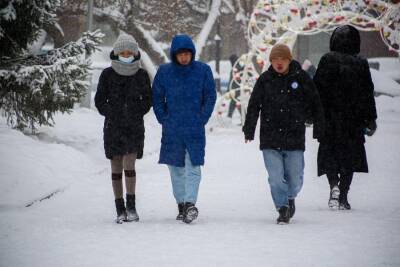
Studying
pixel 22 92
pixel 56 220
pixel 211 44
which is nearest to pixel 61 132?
pixel 22 92

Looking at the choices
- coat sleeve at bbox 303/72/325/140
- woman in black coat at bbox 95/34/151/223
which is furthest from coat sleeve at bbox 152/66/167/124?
coat sleeve at bbox 303/72/325/140

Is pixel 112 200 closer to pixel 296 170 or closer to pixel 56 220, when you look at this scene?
pixel 56 220

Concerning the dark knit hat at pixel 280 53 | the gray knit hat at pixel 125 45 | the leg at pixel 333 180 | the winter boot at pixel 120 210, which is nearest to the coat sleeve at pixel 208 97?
the dark knit hat at pixel 280 53

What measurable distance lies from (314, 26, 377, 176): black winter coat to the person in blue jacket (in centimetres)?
149

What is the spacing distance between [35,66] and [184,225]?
4.60 metres

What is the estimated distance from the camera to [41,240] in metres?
6.02

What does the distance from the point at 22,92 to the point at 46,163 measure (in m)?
1.34

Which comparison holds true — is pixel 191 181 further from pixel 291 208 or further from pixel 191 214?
pixel 291 208

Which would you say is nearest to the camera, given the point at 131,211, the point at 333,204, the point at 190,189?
the point at 190,189

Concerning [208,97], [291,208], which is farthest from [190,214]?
[208,97]

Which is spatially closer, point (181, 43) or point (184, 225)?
point (184, 225)

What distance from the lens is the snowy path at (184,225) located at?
5.40m

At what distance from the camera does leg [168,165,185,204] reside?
23.9ft

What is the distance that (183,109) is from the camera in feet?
23.5
